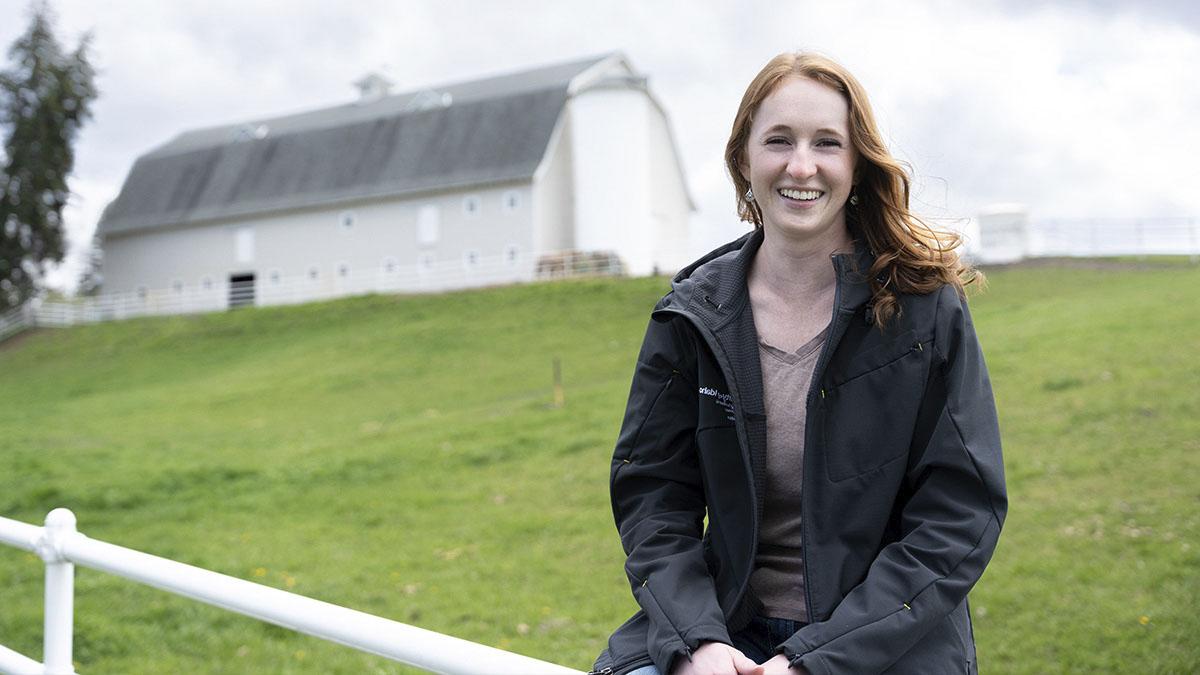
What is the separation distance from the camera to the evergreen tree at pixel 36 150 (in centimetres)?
3828

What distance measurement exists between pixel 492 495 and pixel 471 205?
26610mm

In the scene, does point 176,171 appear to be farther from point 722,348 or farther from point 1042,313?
point 722,348

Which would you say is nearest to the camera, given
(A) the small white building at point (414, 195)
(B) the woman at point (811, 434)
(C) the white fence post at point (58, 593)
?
(B) the woman at point (811, 434)

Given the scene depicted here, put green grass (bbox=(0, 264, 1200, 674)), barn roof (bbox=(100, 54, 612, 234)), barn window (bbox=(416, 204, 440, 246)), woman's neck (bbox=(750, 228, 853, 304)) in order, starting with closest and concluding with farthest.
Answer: woman's neck (bbox=(750, 228, 853, 304)) → green grass (bbox=(0, 264, 1200, 674)) → barn roof (bbox=(100, 54, 612, 234)) → barn window (bbox=(416, 204, 440, 246))

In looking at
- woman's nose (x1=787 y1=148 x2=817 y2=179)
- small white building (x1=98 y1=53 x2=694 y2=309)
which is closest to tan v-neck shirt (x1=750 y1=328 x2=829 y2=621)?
woman's nose (x1=787 y1=148 x2=817 y2=179)

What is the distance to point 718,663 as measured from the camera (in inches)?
73.6

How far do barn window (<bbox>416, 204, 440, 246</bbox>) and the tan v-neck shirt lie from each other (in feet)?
115

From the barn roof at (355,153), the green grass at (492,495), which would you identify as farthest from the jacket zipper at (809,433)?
the barn roof at (355,153)

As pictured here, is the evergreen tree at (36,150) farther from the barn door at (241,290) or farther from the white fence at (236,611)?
the white fence at (236,611)

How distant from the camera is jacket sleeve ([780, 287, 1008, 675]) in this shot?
6.00 ft

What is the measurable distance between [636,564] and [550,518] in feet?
22.7

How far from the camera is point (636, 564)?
211 centimetres

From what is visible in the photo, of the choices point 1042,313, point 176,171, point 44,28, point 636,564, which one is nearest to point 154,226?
point 176,171

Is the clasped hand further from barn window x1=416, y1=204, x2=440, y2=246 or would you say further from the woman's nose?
barn window x1=416, y1=204, x2=440, y2=246
